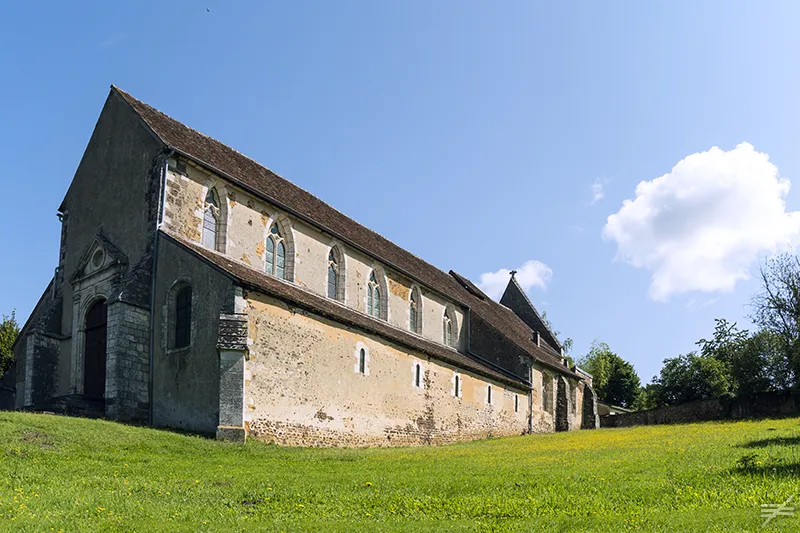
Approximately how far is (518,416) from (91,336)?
70.3ft

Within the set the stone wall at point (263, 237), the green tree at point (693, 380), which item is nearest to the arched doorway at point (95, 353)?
the stone wall at point (263, 237)

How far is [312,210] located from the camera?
30.9 meters

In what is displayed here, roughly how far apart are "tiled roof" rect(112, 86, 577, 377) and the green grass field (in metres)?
10.4

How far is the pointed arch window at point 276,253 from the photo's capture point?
26.8m

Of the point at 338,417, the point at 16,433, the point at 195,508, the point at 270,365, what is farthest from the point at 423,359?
the point at 195,508

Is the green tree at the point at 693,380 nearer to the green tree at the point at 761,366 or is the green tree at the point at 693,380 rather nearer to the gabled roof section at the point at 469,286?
the green tree at the point at 761,366

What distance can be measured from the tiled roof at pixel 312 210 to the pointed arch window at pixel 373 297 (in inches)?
39.3

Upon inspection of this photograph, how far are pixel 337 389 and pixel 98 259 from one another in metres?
9.68

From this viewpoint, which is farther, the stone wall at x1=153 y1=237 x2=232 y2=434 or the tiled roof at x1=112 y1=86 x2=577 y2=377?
the tiled roof at x1=112 y1=86 x2=577 y2=377

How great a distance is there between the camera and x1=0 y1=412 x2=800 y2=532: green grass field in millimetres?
10648

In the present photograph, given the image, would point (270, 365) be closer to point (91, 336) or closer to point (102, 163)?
point (91, 336)

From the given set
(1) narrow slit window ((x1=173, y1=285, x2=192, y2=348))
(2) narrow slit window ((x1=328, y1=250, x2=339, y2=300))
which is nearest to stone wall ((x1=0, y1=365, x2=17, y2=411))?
(1) narrow slit window ((x1=173, y1=285, x2=192, y2=348))

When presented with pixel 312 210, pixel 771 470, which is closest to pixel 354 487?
pixel 771 470

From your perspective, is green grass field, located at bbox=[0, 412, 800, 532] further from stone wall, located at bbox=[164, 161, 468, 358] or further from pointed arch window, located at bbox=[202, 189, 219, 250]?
stone wall, located at bbox=[164, 161, 468, 358]
